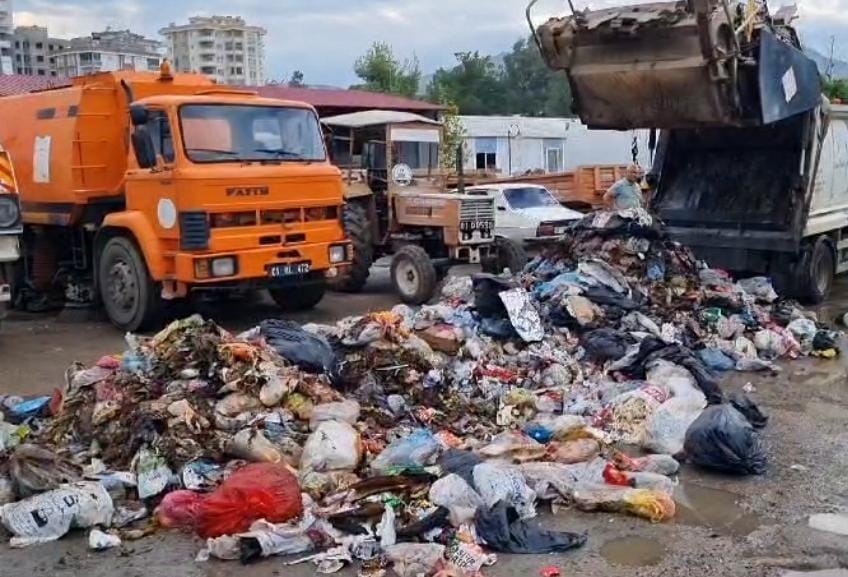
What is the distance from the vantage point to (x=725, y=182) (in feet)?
36.2

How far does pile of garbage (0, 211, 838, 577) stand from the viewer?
4590mm

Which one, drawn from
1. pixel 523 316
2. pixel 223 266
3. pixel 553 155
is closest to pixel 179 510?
pixel 523 316

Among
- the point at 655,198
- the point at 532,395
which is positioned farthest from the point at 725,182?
the point at 532,395

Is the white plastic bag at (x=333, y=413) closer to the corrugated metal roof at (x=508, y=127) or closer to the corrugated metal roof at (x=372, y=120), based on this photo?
the corrugated metal roof at (x=372, y=120)

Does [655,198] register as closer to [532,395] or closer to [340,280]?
[340,280]

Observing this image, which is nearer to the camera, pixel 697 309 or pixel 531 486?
pixel 531 486

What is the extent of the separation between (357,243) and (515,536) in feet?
24.4

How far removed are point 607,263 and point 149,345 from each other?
4606mm

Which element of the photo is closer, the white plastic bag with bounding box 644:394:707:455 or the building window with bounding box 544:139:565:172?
the white plastic bag with bounding box 644:394:707:455

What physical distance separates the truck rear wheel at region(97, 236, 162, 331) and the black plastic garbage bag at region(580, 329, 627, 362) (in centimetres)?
415

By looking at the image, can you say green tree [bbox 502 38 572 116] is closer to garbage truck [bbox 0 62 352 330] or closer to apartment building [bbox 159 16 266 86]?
apartment building [bbox 159 16 266 86]

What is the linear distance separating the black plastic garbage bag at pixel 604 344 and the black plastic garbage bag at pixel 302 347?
2.18 m

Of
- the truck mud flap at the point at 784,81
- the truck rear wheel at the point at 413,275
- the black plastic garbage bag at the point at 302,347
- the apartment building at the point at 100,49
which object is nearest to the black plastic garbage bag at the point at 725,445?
the black plastic garbage bag at the point at 302,347

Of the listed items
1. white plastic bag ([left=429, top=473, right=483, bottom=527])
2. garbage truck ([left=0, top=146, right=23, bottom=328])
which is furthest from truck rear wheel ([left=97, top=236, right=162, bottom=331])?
white plastic bag ([left=429, top=473, right=483, bottom=527])
